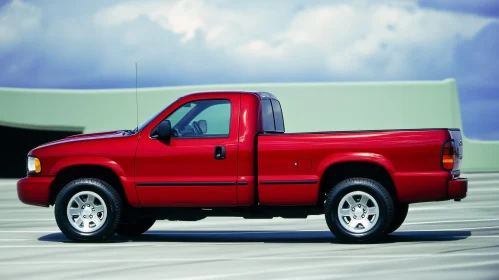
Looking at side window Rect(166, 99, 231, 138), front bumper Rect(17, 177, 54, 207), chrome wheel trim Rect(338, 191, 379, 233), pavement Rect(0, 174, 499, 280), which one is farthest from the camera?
front bumper Rect(17, 177, 54, 207)

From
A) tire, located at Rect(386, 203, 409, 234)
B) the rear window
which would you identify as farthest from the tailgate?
the rear window

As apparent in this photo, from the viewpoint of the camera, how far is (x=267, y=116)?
1312 cm

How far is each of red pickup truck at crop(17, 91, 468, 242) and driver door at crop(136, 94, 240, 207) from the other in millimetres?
13

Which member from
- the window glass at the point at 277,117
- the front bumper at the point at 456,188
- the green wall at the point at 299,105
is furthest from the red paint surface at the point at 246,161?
the green wall at the point at 299,105

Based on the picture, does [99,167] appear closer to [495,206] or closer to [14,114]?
[495,206]

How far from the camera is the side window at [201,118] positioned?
12.6 metres

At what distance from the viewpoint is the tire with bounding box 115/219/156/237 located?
1409 cm

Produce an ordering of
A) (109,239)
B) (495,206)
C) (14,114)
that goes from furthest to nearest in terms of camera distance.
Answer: (14,114) < (495,206) < (109,239)

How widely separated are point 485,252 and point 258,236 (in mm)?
4071

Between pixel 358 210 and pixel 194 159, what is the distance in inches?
88.7

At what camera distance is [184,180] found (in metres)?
12.4

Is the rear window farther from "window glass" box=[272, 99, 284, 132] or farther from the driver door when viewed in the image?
the driver door

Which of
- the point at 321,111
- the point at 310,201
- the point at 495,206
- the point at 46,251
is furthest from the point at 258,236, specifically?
the point at 321,111

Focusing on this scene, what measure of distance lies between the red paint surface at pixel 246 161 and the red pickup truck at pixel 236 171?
0.01 m
